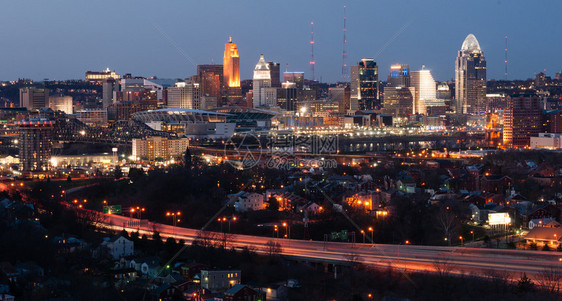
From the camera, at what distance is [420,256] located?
502 inches

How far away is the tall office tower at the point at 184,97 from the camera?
64.1 metres

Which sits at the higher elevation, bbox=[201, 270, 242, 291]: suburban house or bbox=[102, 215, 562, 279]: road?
bbox=[102, 215, 562, 279]: road

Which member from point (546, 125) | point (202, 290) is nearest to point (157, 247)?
point (202, 290)

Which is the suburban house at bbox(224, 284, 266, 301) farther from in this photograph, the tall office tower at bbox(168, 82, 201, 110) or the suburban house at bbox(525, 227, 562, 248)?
the tall office tower at bbox(168, 82, 201, 110)

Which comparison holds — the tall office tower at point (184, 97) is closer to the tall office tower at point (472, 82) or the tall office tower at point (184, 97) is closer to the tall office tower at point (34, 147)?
the tall office tower at point (472, 82)

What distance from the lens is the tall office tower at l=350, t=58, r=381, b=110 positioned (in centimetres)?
7344

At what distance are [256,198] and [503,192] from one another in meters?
6.77

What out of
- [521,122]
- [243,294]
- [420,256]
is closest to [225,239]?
[243,294]

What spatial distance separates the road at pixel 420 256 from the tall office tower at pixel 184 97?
49.9 meters

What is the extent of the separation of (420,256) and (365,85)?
2454 inches

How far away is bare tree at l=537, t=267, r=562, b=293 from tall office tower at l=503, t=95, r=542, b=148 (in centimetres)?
3239

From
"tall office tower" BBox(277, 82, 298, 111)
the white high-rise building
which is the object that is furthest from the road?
"tall office tower" BBox(277, 82, 298, 111)

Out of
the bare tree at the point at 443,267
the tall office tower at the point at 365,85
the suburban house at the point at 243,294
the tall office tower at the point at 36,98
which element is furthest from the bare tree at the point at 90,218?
the tall office tower at the point at 365,85

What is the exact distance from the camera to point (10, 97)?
7600 cm
